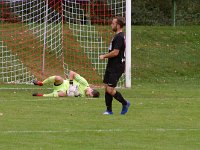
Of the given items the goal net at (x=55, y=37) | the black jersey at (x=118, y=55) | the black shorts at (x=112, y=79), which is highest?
the black jersey at (x=118, y=55)

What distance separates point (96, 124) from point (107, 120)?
0.67m

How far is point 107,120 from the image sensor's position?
1395 centimetres

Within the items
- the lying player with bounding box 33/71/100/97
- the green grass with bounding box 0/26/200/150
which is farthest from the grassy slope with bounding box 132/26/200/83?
the lying player with bounding box 33/71/100/97

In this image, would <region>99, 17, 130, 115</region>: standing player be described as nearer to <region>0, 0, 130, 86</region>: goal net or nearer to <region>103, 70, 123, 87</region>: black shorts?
<region>103, 70, 123, 87</region>: black shorts

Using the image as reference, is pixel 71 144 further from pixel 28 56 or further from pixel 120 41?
pixel 28 56

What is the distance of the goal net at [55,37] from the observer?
955 inches

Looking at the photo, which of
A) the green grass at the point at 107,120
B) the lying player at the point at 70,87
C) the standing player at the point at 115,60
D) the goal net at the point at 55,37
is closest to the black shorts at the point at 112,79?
the standing player at the point at 115,60

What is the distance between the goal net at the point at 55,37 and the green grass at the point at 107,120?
5.33 feet

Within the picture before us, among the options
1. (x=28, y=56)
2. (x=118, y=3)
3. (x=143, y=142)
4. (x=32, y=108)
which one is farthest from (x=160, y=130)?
(x=28, y=56)

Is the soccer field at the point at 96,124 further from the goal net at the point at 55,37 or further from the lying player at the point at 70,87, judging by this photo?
the goal net at the point at 55,37

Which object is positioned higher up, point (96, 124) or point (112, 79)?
point (112, 79)

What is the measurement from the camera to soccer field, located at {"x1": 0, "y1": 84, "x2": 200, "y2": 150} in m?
11.2

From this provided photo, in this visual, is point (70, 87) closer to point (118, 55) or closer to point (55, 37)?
point (118, 55)

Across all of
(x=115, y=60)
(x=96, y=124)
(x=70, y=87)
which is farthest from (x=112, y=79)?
(x=70, y=87)
